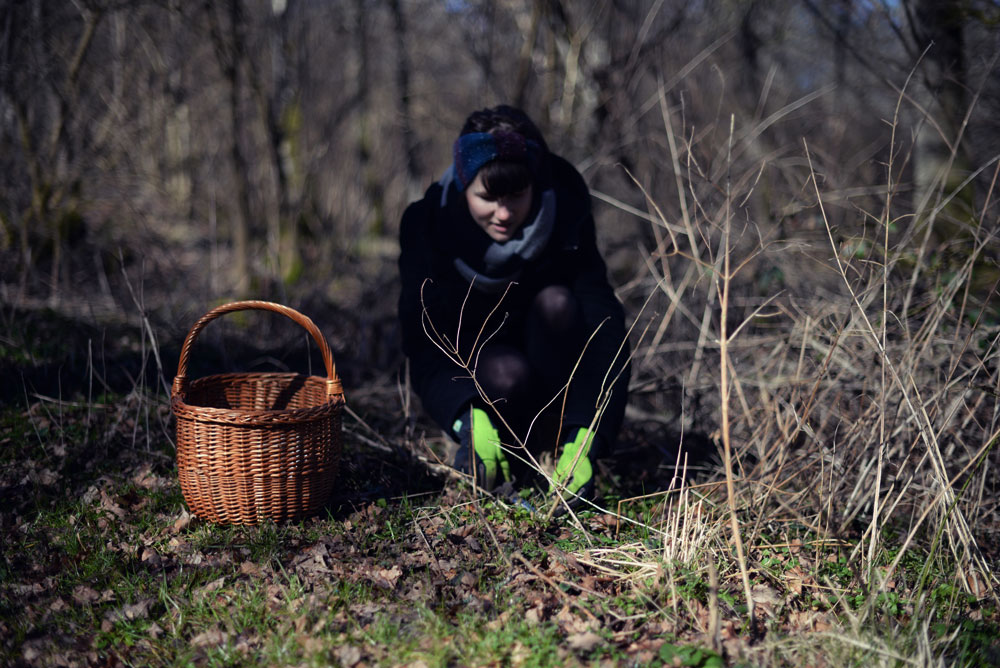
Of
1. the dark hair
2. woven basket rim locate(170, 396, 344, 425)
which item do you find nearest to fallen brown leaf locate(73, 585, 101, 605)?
woven basket rim locate(170, 396, 344, 425)

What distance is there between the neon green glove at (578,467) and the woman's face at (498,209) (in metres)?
0.75

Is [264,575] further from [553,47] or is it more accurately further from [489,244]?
[553,47]

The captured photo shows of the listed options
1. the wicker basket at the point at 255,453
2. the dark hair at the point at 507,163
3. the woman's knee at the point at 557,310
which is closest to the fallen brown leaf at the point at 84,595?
the wicker basket at the point at 255,453

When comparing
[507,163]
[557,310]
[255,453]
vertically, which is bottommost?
[255,453]

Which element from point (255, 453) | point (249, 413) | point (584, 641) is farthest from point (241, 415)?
point (584, 641)

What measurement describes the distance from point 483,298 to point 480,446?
0.55 m

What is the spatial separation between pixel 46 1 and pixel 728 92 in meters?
5.96

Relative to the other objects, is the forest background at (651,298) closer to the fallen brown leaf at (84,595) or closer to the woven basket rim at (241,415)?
the fallen brown leaf at (84,595)

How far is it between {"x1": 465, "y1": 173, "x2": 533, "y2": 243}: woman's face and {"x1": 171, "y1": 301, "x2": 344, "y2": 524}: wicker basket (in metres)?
0.70

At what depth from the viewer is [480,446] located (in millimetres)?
2537

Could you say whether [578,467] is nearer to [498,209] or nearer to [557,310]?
[557,310]

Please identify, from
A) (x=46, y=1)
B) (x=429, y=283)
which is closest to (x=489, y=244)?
(x=429, y=283)

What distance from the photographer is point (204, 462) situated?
228 centimetres

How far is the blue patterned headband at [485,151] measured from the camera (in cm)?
246
